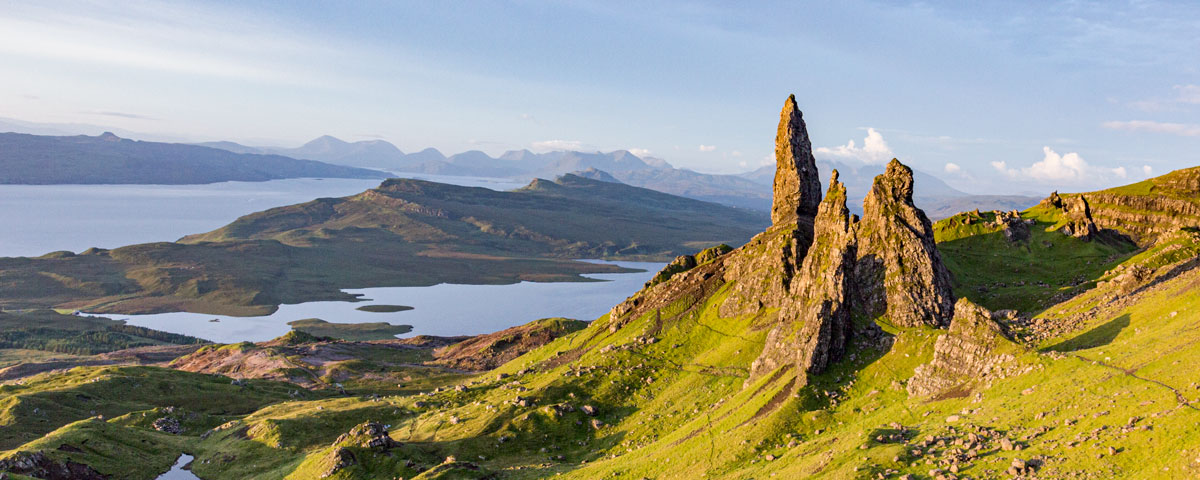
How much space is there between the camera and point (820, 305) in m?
80.3

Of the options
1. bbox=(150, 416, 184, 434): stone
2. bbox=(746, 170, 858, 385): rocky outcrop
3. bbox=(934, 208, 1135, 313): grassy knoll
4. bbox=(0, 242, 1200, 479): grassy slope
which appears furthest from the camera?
bbox=(150, 416, 184, 434): stone

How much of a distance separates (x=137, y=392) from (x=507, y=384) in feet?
246

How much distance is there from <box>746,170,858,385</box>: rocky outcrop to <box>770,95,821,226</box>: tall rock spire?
9632 mm

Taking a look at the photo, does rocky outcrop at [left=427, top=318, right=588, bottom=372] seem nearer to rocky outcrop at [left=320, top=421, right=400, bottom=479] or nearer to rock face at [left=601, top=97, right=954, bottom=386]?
rock face at [left=601, top=97, right=954, bottom=386]

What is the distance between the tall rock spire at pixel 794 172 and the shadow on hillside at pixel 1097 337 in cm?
5279

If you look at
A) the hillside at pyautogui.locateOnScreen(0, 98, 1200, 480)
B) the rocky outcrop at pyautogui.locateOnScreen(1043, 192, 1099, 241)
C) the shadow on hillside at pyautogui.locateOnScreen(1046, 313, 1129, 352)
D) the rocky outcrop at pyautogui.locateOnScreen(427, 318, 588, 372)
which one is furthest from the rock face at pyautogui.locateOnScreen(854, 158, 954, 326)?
the rocky outcrop at pyautogui.locateOnScreen(427, 318, 588, 372)

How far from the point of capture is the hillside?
167 ft

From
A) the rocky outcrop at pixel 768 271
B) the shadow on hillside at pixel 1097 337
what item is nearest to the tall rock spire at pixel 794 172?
the rocky outcrop at pixel 768 271

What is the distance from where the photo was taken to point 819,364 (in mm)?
75875


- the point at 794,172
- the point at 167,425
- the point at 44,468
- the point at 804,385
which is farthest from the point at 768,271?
the point at 167,425

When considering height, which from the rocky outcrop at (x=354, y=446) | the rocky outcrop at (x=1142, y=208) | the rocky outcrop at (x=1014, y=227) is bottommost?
the rocky outcrop at (x=354, y=446)

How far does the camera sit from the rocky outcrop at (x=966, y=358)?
62344 mm

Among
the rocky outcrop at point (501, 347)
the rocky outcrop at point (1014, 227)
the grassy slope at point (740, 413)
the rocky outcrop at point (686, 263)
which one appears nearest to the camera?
the grassy slope at point (740, 413)

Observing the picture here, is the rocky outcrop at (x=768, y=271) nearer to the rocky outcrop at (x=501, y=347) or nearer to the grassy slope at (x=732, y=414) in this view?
the grassy slope at (x=732, y=414)
